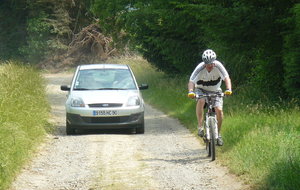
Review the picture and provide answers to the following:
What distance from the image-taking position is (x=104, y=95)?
14453 millimetres

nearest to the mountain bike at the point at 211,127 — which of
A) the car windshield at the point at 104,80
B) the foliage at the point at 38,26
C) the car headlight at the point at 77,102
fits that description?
the car headlight at the point at 77,102

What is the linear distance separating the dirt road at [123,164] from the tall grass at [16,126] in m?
0.21

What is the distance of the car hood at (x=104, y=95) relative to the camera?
14219mm

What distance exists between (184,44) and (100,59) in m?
27.0

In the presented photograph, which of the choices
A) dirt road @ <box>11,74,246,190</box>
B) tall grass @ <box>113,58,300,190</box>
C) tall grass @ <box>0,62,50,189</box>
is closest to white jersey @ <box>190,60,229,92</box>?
tall grass @ <box>113,58,300,190</box>

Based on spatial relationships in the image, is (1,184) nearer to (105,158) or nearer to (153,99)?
(105,158)

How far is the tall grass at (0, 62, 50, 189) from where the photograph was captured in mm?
9367

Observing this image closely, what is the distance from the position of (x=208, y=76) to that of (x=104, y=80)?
181 inches

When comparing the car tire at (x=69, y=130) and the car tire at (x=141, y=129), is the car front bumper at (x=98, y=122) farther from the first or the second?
the car tire at (x=141, y=129)

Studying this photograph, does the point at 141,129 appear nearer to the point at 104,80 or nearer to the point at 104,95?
the point at 104,95

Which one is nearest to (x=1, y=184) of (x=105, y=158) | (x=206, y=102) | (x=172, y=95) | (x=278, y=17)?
(x=105, y=158)

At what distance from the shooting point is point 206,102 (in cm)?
1141

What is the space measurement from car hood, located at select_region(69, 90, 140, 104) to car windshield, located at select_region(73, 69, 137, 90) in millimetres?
320

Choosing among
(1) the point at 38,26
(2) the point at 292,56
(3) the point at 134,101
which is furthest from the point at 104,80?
(1) the point at 38,26
